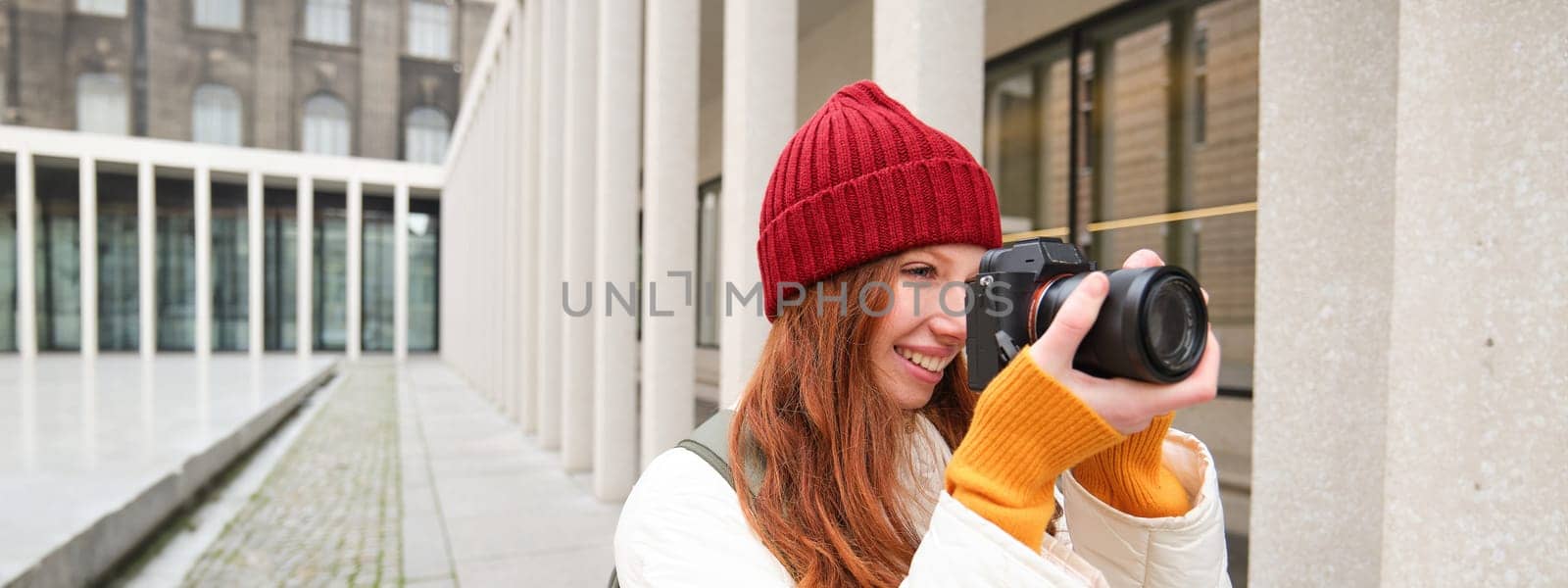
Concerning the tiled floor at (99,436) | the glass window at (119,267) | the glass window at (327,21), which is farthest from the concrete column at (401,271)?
the glass window at (327,21)

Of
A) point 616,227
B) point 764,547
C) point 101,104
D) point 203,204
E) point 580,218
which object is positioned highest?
point 101,104

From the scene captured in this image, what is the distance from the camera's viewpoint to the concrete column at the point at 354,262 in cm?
2233

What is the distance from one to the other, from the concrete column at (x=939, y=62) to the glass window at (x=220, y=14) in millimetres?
30959

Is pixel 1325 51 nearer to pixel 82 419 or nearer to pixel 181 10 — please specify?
pixel 82 419

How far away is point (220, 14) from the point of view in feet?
88.0

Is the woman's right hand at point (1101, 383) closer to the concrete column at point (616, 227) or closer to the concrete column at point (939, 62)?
the concrete column at point (939, 62)

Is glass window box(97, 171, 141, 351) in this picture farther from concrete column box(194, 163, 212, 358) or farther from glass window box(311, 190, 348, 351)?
glass window box(311, 190, 348, 351)

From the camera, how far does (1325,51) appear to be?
1796 mm

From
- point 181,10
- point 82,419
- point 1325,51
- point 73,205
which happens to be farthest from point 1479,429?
point 181,10

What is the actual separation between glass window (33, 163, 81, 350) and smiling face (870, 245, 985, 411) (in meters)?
28.2

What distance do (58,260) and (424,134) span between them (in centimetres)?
1052

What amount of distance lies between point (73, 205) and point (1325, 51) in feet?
95.2

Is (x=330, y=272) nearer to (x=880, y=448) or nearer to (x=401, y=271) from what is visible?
(x=401, y=271)

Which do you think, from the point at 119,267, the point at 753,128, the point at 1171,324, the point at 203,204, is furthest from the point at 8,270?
the point at 1171,324
